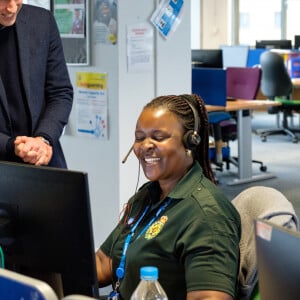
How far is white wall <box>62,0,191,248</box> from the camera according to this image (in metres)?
Result: 3.87

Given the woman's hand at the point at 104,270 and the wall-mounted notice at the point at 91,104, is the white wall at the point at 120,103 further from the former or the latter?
the woman's hand at the point at 104,270

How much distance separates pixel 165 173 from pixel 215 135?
4.15 metres

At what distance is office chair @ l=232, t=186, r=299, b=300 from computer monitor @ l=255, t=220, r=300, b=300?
1.59 feet

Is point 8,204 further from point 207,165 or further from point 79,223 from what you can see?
point 207,165

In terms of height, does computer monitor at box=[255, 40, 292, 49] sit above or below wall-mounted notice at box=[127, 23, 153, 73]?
above

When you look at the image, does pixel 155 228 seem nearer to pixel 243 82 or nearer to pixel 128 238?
pixel 128 238

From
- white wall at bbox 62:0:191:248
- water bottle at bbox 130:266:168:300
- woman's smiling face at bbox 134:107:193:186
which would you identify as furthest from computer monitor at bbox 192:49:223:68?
water bottle at bbox 130:266:168:300

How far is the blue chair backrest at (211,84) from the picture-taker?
5.78m

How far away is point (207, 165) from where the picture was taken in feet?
6.56

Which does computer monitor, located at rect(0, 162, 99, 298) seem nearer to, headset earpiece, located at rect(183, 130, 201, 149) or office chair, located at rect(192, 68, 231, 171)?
headset earpiece, located at rect(183, 130, 201, 149)

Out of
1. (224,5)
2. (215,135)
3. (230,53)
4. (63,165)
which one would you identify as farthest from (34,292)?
(224,5)

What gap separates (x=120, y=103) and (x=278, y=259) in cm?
276

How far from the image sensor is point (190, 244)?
172 cm

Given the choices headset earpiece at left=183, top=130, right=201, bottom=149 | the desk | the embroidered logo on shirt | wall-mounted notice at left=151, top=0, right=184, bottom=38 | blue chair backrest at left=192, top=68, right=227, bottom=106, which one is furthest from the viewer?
the desk
